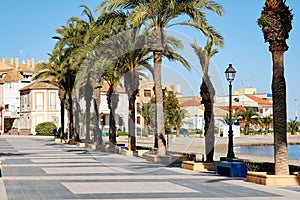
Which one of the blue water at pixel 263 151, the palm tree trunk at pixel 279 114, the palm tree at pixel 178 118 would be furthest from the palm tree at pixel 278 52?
the palm tree at pixel 178 118

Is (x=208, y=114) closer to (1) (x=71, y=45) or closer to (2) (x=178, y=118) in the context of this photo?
(1) (x=71, y=45)

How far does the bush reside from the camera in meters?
75.4

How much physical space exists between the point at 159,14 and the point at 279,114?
31.9ft

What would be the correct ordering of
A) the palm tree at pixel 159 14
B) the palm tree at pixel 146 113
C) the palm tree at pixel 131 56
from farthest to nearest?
the palm tree at pixel 146 113 → the palm tree at pixel 131 56 → the palm tree at pixel 159 14

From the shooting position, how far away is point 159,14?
24.1 metres

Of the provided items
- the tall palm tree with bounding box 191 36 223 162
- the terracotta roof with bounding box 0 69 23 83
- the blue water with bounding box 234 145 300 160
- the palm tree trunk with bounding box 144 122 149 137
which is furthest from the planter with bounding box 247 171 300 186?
the terracotta roof with bounding box 0 69 23 83

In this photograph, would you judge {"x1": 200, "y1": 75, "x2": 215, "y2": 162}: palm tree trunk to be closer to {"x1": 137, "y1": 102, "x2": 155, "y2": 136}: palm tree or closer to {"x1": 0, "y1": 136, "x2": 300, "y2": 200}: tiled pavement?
{"x1": 0, "y1": 136, "x2": 300, "y2": 200}: tiled pavement

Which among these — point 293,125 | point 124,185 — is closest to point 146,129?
point 293,125

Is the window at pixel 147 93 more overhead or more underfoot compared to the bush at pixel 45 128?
more overhead

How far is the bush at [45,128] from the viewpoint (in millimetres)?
75438

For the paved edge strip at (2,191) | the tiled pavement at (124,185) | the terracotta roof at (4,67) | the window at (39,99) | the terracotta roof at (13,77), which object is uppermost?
the terracotta roof at (4,67)

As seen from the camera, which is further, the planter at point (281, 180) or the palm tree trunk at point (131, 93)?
the palm tree trunk at point (131, 93)

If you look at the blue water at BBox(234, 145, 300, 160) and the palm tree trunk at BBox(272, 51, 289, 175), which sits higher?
the palm tree trunk at BBox(272, 51, 289, 175)

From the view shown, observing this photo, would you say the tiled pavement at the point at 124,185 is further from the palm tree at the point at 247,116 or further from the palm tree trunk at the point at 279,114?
the palm tree at the point at 247,116
